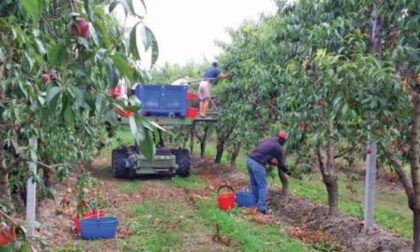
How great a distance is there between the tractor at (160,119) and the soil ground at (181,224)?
107 centimetres

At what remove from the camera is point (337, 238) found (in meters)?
7.46

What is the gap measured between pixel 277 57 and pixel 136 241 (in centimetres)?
388

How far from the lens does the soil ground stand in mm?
7055

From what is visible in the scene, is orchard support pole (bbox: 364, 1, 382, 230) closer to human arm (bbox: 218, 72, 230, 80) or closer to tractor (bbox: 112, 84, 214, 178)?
tractor (bbox: 112, 84, 214, 178)

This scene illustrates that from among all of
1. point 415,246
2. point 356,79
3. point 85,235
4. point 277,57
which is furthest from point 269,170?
point 356,79

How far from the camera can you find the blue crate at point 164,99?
13.4 m

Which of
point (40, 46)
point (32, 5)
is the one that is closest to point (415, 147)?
point (40, 46)

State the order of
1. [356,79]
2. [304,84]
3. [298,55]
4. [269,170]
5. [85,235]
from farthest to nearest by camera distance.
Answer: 1. [269,170]
2. [298,55]
3. [85,235]
4. [304,84]
5. [356,79]

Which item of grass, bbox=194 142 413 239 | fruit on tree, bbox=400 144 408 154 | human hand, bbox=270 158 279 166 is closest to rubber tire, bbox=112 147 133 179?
grass, bbox=194 142 413 239

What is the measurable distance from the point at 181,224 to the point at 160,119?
17.5 feet

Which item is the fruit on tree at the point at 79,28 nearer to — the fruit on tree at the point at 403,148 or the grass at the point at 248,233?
the fruit on tree at the point at 403,148

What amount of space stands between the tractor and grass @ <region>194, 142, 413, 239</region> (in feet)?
9.08

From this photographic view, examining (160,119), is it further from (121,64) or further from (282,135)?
(121,64)

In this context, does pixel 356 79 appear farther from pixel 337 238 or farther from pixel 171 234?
pixel 171 234
